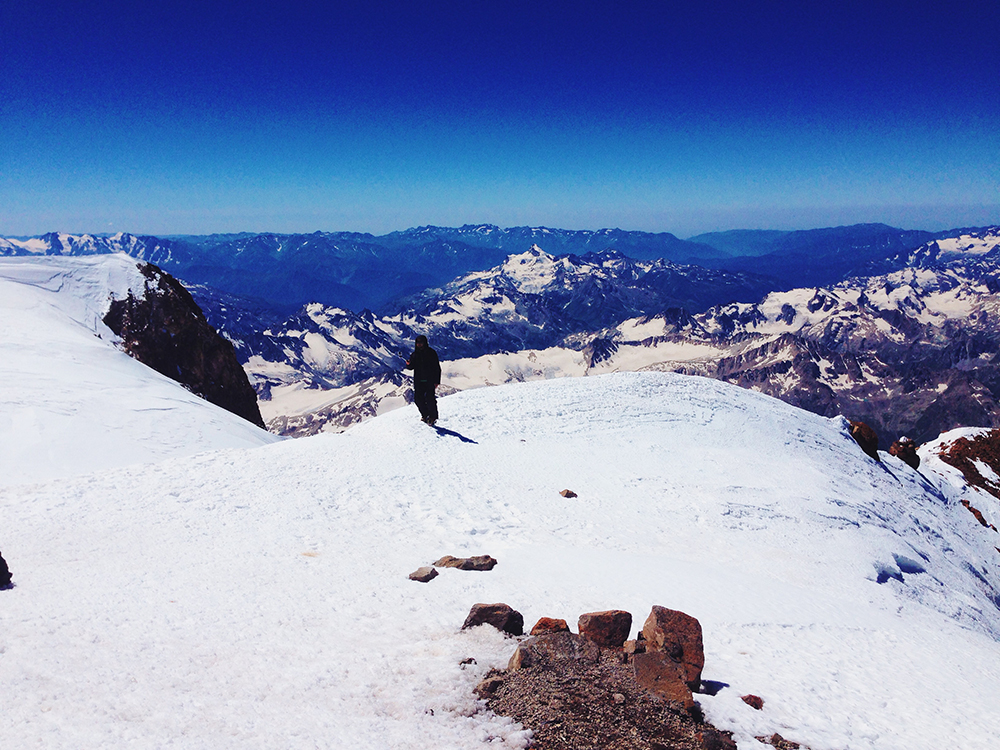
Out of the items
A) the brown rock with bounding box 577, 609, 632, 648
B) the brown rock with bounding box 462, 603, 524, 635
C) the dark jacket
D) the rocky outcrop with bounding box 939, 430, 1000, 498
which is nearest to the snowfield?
the brown rock with bounding box 462, 603, 524, 635

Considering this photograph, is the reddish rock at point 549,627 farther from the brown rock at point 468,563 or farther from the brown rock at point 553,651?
the brown rock at point 468,563

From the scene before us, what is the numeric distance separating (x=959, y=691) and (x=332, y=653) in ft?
29.6

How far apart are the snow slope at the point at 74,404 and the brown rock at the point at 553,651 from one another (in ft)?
44.9

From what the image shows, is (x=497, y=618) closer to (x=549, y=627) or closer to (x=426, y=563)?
(x=549, y=627)

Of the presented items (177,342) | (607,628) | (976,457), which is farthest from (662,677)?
(976,457)

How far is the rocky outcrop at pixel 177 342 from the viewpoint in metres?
37.2

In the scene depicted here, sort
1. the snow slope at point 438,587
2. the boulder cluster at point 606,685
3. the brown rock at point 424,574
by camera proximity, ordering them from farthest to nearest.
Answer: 1. the brown rock at point 424,574
2. the snow slope at point 438,587
3. the boulder cluster at point 606,685

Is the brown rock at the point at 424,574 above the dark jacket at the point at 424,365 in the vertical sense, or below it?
below

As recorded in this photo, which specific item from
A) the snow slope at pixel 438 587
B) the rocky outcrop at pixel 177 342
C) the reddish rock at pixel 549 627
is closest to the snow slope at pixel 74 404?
the snow slope at pixel 438 587

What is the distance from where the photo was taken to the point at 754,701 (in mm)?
6031

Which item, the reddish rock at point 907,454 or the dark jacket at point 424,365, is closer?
the dark jacket at point 424,365

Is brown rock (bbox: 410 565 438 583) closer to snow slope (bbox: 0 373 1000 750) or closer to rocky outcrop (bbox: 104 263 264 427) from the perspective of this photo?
snow slope (bbox: 0 373 1000 750)

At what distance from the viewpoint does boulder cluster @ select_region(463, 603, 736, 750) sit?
499 centimetres

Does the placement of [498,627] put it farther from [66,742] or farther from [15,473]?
[15,473]
